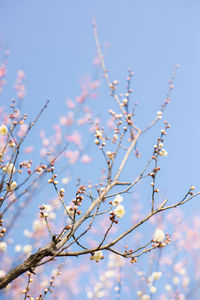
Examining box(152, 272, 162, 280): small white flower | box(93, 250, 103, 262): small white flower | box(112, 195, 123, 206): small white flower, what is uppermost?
box(112, 195, 123, 206): small white flower

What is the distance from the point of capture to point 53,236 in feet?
9.54

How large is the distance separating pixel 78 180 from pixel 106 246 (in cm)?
107

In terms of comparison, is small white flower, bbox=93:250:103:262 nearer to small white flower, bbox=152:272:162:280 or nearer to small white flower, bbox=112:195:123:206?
small white flower, bbox=112:195:123:206

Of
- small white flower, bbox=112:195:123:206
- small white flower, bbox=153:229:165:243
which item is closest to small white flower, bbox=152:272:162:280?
small white flower, bbox=153:229:165:243

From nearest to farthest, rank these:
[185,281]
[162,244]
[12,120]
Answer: [162,244]
[12,120]
[185,281]

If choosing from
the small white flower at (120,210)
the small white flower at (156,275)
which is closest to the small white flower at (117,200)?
the small white flower at (120,210)

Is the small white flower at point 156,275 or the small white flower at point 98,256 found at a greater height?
the small white flower at point 156,275

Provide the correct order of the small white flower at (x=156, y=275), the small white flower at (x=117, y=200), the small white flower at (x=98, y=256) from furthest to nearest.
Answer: the small white flower at (x=156, y=275)
the small white flower at (x=117, y=200)
the small white flower at (x=98, y=256)

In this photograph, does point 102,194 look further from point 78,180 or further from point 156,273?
point 156,273

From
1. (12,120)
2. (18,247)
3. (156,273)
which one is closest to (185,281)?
(156,273)

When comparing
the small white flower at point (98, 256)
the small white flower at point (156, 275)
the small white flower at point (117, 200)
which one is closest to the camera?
the small white flower at point (98, 256)

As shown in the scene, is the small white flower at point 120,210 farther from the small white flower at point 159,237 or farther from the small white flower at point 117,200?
the small white flower at point 159,237

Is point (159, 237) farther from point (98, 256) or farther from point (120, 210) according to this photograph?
point (98, 256)

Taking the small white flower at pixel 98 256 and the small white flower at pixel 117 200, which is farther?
the small white flower at pixel 117 200
